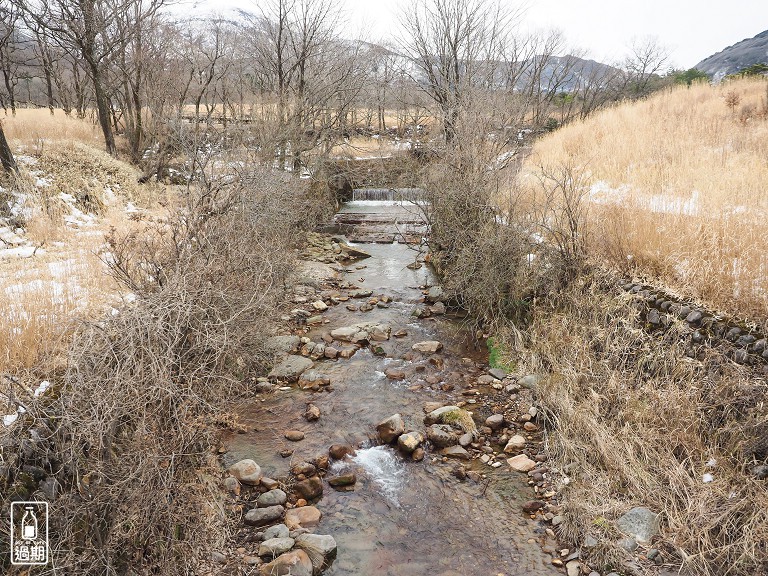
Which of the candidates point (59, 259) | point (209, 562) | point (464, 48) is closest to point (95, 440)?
point (209, 562)

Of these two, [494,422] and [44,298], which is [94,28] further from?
[494,422]

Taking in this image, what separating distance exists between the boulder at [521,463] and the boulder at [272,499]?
218 centimetres

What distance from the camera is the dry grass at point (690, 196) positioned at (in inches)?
187

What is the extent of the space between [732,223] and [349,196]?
1319 centimetres

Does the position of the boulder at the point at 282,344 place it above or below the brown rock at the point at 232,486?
above

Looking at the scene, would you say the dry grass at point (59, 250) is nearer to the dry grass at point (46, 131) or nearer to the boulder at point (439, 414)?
the dry grass at point (46, 131)

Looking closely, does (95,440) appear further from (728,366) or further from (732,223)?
(732,223)

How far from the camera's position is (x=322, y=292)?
30.0ft

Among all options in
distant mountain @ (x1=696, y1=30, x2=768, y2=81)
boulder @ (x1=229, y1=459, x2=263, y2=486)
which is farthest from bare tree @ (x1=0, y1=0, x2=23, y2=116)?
distant mountain @ (x1=696, y1=30, x2=768, y2=81)

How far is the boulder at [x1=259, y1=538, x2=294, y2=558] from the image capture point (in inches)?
140

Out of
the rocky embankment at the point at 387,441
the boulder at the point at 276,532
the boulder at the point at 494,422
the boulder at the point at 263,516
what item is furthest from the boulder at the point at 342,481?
the boulder at the point at 494,422

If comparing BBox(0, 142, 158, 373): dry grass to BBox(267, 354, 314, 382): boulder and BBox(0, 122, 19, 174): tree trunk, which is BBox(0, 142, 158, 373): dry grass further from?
BBox(267, 354, 314, 382): boulder

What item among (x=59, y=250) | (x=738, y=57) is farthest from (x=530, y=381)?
(x=738, y=57)

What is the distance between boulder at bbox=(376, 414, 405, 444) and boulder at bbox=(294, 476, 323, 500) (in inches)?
36.8
